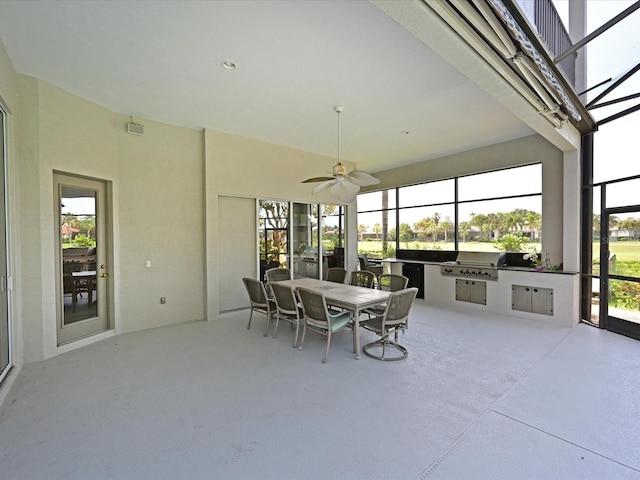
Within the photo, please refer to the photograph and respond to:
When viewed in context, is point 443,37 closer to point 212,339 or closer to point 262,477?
point 262,477

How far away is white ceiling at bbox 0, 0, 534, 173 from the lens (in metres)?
2.39

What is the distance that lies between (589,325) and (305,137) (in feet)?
18.6

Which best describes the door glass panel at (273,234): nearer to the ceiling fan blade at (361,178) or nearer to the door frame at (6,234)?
the ceiling fan blade at (361,178)

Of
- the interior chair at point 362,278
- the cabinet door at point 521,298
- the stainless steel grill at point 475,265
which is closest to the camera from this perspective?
the cabinet door at point 521,298

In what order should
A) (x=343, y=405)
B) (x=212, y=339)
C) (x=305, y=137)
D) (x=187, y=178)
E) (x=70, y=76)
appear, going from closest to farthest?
(x=343, y=405) < (x=70, y=76) < (x=212, y=339) < (x=187, y=178) < (x=305, y=137)

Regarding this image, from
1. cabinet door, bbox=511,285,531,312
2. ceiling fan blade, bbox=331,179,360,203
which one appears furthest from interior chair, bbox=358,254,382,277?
ceiling fan blade, bbox=331,179,360,203

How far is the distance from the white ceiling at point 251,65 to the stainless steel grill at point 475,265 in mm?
2306

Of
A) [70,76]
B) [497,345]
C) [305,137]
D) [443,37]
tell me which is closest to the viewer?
[443,37]

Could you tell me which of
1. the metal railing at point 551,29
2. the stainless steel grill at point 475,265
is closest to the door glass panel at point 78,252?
the metal railing at point 551,29

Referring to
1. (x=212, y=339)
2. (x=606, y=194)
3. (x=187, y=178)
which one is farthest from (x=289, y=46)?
(x=606, y=194)

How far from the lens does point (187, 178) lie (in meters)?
4.95

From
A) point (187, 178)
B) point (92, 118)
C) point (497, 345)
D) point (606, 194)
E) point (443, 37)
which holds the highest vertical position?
point (92, 118)

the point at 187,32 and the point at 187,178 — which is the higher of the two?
the point at 187,32

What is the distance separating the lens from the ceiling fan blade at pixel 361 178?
360 cm
